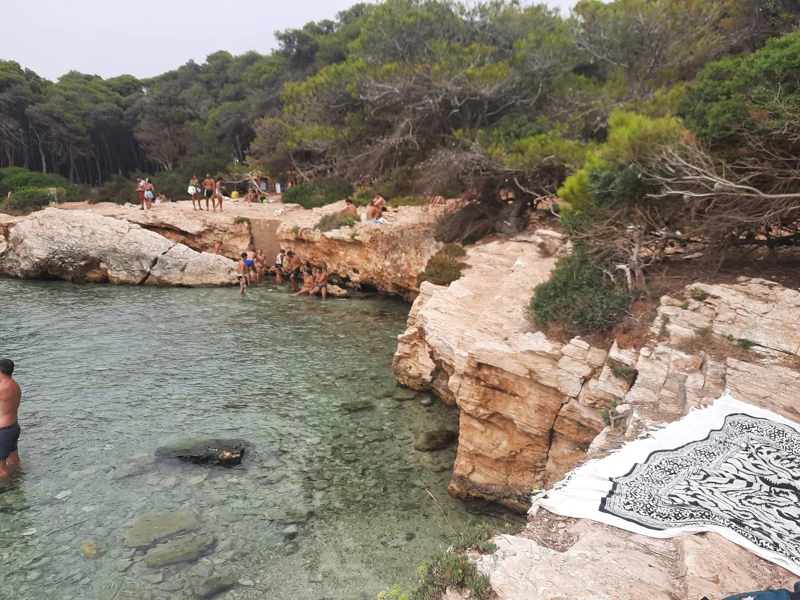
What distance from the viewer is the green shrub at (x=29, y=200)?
26.7m

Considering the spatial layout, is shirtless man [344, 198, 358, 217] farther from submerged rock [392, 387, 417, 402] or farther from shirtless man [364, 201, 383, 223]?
submerged rock [392, 387, 417, 402]

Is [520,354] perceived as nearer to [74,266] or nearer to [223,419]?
[223,419]

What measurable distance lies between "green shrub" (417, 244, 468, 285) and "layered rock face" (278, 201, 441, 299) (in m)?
2.12

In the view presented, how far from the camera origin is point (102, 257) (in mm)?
20359

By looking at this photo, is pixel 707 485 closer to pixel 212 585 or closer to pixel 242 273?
pixel 212 585

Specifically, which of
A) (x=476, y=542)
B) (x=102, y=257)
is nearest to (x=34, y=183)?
(x=102, y=257)

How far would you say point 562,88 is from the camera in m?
17.8

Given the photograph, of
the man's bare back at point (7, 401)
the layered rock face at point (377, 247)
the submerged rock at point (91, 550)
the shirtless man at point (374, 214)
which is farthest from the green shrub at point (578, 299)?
the shirtless man at point (374, 214)

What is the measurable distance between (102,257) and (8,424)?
49.8ft

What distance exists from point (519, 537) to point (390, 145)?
17194 millimetres

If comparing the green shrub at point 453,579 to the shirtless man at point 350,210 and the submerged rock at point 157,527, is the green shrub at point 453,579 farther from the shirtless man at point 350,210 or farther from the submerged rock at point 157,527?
the shirtless man at point 350,210

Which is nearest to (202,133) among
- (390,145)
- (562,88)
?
(390,145)

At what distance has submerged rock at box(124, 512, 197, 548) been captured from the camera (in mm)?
6074

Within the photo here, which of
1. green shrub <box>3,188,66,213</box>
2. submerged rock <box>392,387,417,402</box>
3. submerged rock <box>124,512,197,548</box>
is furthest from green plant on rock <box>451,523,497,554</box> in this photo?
green shrub <box>3,188,66,213</box>
